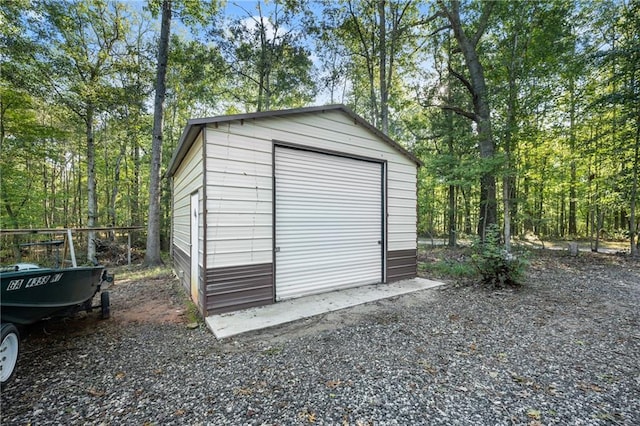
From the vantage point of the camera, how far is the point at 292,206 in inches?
180

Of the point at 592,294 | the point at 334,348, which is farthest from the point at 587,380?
the point at 592,294

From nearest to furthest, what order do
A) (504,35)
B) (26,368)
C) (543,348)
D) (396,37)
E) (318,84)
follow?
(26,368), (543,348), (504,35), (396,37), (318,84)

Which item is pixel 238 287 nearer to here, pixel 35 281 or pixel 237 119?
pixel 35 281

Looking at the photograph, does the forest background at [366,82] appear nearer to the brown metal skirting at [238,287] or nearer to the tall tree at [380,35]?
the tall tree at [380,35]

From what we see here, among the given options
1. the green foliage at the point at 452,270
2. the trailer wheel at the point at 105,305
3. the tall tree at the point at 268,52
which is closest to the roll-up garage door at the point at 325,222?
the green foliage at the point at 452,270

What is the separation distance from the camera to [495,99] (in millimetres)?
7180

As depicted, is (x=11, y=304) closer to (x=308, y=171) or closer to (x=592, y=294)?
(x=308, y=171)

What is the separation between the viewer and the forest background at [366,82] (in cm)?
723

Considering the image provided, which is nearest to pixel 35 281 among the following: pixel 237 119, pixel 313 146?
pixel 237 119

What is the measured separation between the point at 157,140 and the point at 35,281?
6.63 m

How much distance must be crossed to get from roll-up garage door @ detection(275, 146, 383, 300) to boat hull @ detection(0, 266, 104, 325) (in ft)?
8.08

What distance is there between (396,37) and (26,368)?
12453 millimetres

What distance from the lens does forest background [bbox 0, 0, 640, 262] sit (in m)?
7.23

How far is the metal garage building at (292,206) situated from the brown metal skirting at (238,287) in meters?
0.01
